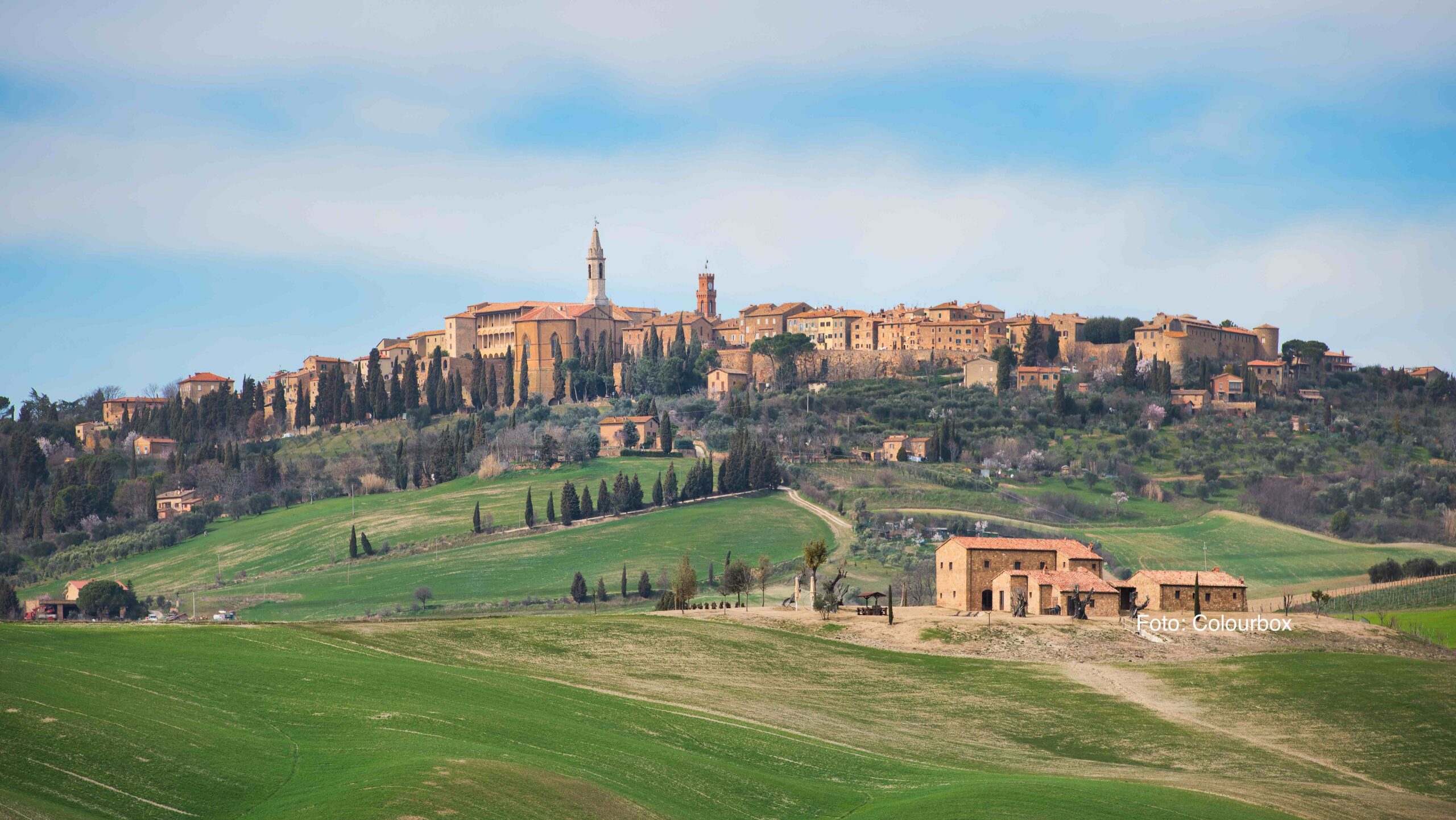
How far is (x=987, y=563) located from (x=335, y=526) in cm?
6718

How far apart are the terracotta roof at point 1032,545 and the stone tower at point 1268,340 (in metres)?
106

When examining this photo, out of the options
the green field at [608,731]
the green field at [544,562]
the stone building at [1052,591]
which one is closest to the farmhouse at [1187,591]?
the stone building at [1052,591]

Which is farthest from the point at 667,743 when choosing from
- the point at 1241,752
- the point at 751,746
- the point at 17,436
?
the point at 17,436

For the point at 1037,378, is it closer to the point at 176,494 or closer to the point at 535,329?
the point at 535,329

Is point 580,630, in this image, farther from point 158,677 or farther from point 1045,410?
point 1045,410

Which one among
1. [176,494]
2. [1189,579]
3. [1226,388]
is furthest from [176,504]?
[1226,388]

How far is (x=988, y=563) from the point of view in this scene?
6281cm

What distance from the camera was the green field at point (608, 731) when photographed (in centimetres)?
2322

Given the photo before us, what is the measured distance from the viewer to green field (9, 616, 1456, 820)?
23219 millimetres

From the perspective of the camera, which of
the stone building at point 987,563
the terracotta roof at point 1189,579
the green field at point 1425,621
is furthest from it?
the stone building at point 987,563

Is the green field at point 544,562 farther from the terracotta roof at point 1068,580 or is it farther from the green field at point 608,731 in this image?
the green field at point 608,731

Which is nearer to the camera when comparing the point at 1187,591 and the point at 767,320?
the point at 1187,591

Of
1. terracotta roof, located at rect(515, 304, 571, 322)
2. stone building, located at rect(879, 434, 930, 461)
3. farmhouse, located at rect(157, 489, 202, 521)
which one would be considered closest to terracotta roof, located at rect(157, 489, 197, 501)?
farmhouse, located at rect(157, 489, 202, 521)

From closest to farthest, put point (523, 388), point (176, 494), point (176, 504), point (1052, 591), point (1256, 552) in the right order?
point (1052, 591)
point (1256, 552)
point (176, 504)
point (176, 494)
point (523, 388)
